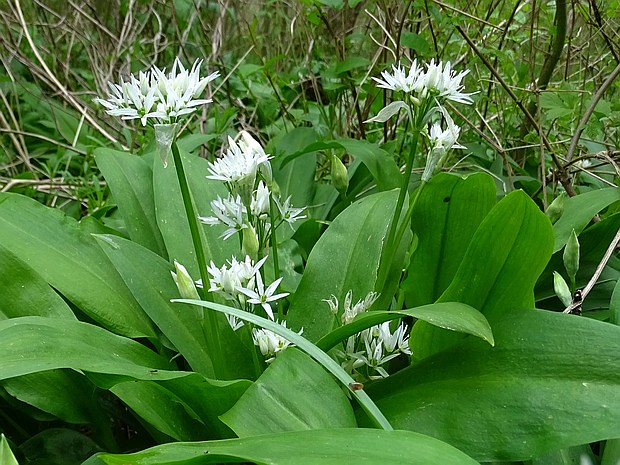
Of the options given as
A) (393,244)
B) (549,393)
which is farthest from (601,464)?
(393,244)

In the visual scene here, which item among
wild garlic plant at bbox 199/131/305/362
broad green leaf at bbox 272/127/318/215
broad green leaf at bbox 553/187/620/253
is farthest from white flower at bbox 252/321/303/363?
broad green leaf at bbox 272/127/318/215

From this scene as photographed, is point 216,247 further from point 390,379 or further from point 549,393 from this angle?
point 549,393

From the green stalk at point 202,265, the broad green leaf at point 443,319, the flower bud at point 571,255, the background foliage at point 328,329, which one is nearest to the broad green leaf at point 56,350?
the background foliage at point 328,329

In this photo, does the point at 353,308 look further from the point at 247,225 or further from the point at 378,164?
the point at 378,164

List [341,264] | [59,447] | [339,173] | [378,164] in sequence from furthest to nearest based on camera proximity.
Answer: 1. [378,164]
2. [339,173]
3. [341,264]
4. [59,447]

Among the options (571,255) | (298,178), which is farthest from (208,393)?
(298,178)

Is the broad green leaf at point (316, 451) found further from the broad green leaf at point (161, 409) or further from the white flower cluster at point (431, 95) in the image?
the white flower cluster at point (431, 95)
